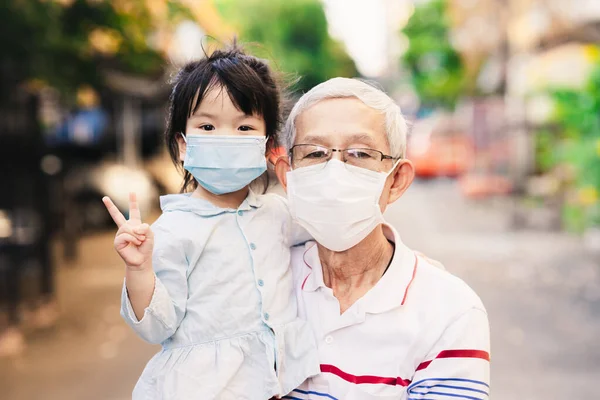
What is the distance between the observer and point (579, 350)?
20.6ft

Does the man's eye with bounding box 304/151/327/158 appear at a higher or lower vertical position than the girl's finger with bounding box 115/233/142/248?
higher

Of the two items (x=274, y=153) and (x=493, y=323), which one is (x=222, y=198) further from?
(x=493, y=323)

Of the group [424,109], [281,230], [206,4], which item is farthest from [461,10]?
[424,109]

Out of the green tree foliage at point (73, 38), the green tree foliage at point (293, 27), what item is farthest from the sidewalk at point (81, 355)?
the green tree foliage at point (293, 27)

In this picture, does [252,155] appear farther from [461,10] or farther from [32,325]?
[461,10]

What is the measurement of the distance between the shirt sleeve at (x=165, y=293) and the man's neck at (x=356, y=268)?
40cm

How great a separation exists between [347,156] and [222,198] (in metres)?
0.38

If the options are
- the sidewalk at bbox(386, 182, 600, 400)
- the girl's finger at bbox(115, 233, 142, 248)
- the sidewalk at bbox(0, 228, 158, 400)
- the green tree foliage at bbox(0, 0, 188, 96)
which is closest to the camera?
the girl's finger at bbox(115, 233, 142, 248)

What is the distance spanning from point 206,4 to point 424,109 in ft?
141

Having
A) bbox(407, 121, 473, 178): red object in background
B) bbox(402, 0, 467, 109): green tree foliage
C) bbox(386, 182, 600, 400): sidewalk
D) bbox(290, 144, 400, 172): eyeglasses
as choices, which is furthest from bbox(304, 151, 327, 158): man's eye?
bbox(402, 0, 467, 109): green tree foliage

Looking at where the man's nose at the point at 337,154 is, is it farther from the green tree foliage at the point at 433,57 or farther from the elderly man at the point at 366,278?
the green tree foliage at the point at 433,57

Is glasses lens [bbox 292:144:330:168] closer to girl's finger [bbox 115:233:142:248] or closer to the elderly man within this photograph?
the elderly man

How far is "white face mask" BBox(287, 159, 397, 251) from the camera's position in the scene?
6.50 feet

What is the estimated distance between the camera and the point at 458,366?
1.80 meters
